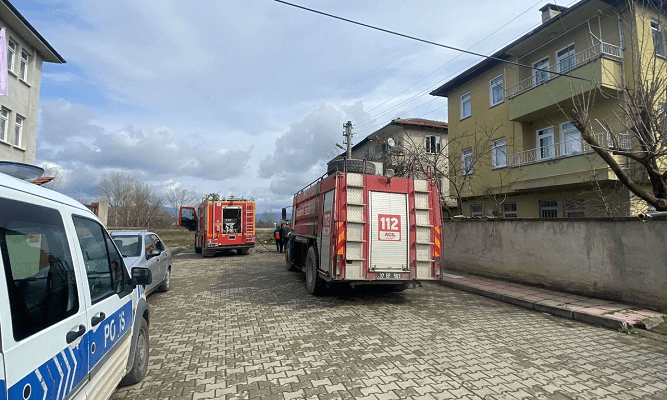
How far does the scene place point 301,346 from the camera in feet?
16.4

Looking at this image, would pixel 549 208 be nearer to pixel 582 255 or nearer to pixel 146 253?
pixel 582 255

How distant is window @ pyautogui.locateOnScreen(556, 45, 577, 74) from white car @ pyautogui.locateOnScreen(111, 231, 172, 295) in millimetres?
15914

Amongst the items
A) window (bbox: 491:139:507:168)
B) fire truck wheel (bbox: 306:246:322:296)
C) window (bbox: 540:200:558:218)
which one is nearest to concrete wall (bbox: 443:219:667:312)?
fire truck wheel (bbox: 306:246:322:296)

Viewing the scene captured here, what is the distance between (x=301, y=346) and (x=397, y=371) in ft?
4.93

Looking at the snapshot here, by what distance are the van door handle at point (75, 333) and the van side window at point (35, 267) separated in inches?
3.9

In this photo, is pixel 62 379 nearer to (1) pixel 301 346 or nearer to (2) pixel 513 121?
(1) pixel 301 346

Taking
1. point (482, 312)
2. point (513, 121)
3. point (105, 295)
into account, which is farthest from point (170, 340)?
point (513, 121)

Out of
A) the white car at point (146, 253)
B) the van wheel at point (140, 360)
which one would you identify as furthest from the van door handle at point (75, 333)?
the white car at point (146, 253)

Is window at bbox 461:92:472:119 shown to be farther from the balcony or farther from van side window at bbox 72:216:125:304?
van side window at bbox 72:216:125:304

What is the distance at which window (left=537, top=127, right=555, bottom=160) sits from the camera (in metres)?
15.1

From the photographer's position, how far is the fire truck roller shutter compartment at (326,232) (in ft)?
24.0

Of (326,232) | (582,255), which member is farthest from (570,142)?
(326,232)

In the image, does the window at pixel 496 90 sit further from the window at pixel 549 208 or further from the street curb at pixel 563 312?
the street curb at pixel 563 312

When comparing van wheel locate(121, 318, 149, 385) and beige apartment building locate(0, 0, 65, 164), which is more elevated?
beige apartment building locate(0, 0, 65, 164)
